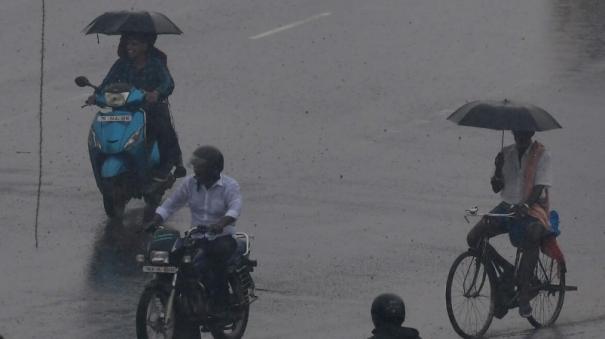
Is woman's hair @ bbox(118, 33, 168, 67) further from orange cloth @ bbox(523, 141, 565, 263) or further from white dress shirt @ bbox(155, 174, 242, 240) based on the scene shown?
orange cloth @ bbox(523, 141, 565, 263)

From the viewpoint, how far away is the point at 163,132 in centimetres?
1789

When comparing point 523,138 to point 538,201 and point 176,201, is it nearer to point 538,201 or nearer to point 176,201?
point 538,201

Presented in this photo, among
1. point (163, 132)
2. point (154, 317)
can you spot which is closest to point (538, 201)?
point (154, 317)

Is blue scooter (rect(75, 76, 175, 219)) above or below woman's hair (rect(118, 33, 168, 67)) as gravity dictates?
below

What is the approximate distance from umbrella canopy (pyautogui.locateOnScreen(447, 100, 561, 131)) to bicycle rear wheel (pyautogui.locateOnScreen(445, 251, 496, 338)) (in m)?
1.05

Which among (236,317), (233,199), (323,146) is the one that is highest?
(233,199)

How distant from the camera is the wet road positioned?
586 inches

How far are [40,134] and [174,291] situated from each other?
7029mm

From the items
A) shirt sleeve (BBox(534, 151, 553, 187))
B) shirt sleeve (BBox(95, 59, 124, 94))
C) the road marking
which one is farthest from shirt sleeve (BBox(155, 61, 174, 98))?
the road marking

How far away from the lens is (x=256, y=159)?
20016 millimetres

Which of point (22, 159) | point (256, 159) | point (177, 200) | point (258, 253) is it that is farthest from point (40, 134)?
point (177, 200)

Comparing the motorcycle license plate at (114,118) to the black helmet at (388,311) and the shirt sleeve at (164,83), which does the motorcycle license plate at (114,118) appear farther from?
the black helmet at (388,311)

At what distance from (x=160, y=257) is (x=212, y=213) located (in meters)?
0.85

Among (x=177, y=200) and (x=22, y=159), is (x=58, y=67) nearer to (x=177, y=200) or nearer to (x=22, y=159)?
(x=22, y=159)
